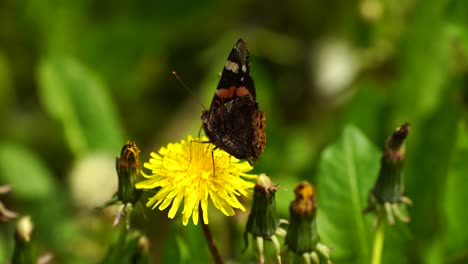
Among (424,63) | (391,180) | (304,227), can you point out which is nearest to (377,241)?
(391,180)

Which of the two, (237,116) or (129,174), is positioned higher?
(237,116)

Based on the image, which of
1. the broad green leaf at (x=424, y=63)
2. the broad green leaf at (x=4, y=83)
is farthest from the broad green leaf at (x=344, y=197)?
the broad green leaf at (x=4, y=83)

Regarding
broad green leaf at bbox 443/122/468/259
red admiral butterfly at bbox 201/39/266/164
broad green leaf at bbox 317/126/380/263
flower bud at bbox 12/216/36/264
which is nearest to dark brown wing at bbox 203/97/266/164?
red admiral butterfly at bbox 201/39/266/164

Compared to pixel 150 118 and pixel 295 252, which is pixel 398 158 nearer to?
pixel 295 252

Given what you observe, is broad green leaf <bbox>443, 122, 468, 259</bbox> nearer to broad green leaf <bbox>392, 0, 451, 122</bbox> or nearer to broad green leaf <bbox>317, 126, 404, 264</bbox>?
broad green leaf <bbox>317, 126, 404, 264</bbox>

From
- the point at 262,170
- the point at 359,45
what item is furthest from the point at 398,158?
the point at 359,45

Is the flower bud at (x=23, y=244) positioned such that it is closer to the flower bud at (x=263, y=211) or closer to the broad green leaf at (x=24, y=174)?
the flower bud at (x=263, y=211)

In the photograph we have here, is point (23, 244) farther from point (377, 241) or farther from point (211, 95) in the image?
point (211, 95)
